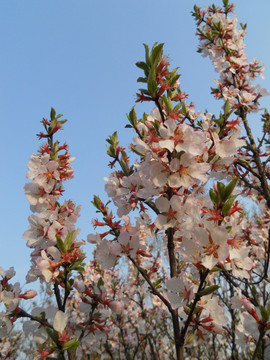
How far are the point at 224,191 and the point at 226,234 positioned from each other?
199 millimetres

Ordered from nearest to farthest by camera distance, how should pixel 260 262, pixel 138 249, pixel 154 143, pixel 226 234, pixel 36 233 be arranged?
pixel 226 234, pixel 154 143, pixel 138 249, pixel 36 233, pixel 260 262

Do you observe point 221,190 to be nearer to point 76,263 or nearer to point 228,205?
point 228,205

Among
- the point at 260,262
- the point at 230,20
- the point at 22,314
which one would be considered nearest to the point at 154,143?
the point at 22,314

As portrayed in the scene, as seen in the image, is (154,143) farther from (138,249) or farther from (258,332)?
(258,332)

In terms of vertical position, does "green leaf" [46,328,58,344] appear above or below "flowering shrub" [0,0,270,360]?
below

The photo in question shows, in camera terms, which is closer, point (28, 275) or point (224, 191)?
point (224, 191)

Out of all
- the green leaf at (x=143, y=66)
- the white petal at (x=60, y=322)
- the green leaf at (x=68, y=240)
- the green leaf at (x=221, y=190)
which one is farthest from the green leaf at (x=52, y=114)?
the green leaf at (x=221, y=190)

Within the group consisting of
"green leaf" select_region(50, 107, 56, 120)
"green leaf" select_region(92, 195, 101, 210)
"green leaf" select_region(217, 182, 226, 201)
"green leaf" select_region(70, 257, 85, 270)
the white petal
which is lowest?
the white petal

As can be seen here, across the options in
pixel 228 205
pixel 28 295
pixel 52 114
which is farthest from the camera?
pixel 52 114

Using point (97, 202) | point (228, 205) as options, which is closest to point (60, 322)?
point (97, 202)

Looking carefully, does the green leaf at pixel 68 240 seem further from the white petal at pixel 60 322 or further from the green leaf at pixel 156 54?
the green leaf at pixel 156 54

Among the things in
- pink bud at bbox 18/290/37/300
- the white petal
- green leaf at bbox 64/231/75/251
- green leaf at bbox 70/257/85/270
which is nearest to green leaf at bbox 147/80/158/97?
green leaf at bbox 64/231/75/251

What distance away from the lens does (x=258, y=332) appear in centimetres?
147

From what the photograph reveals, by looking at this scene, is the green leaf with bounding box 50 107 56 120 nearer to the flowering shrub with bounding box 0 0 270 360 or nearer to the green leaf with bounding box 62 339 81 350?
the flowering shrub with bounding box 0 0 270 360
